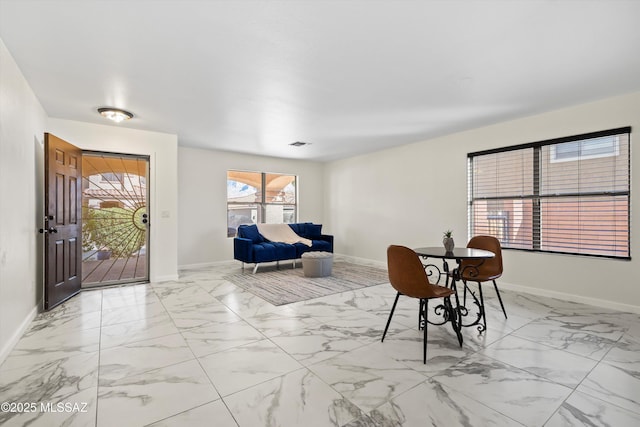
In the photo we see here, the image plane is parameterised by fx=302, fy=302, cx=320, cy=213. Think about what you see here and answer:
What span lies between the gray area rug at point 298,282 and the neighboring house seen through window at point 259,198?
1500 millimetres

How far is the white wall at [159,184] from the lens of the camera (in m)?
4.59

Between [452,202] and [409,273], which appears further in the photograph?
[452,202]

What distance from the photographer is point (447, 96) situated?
3.41 meters

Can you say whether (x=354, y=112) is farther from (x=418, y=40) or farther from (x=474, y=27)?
(x=474, y=27)

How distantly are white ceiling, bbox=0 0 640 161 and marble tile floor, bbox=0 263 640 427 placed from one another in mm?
2425

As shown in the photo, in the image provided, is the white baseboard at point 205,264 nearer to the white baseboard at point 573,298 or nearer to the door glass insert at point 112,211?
the door glass insert at point 112,211

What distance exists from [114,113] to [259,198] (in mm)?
3588

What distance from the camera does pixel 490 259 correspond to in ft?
11.0

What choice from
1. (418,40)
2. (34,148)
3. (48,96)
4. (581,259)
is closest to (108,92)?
(48,96)

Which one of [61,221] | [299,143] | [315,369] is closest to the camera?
[315,369]

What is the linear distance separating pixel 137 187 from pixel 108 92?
15.2ft

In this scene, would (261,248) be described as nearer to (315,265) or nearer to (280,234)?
(280,234)

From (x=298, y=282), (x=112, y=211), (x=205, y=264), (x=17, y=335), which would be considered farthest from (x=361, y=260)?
(x=112, y=211)

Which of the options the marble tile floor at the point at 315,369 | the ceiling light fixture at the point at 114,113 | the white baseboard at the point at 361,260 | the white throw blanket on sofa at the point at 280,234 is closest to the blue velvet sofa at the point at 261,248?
the white throw blanket on sofa at the point at 280,234
